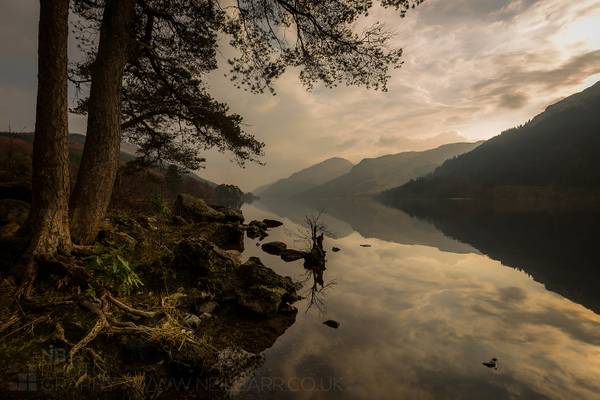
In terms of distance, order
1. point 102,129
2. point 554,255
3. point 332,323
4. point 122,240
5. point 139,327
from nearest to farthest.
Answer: point 139,327 < point 102,129 < point 122,240 < point 332,323 < point 554,255

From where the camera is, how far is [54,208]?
649cm

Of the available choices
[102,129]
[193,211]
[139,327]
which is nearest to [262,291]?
[139,327]

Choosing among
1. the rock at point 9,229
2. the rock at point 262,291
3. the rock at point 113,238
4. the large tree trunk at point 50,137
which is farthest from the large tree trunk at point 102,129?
the rock at point 262,291

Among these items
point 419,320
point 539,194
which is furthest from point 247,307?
point 539,194

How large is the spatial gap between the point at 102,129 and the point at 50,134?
5.11 feet

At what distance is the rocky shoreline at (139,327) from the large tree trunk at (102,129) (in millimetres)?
961

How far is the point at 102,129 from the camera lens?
315 inches

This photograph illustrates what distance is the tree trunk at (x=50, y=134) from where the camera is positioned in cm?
642

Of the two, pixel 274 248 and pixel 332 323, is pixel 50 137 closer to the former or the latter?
pixel 332 323

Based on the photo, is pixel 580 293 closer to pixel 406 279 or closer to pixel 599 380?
pixel 406 279

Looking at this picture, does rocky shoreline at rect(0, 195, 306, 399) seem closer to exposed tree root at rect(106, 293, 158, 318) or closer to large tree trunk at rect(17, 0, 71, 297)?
exposed tree root at rect(106, 293, 158, 318)

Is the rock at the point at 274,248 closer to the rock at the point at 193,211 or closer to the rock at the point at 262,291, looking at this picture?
the rock at the point at 193,211

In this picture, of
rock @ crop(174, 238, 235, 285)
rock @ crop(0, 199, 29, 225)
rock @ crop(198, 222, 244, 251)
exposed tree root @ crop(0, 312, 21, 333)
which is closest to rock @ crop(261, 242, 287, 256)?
rock @ crop(198, 222, 244, 251)

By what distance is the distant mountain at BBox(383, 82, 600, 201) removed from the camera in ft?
440
